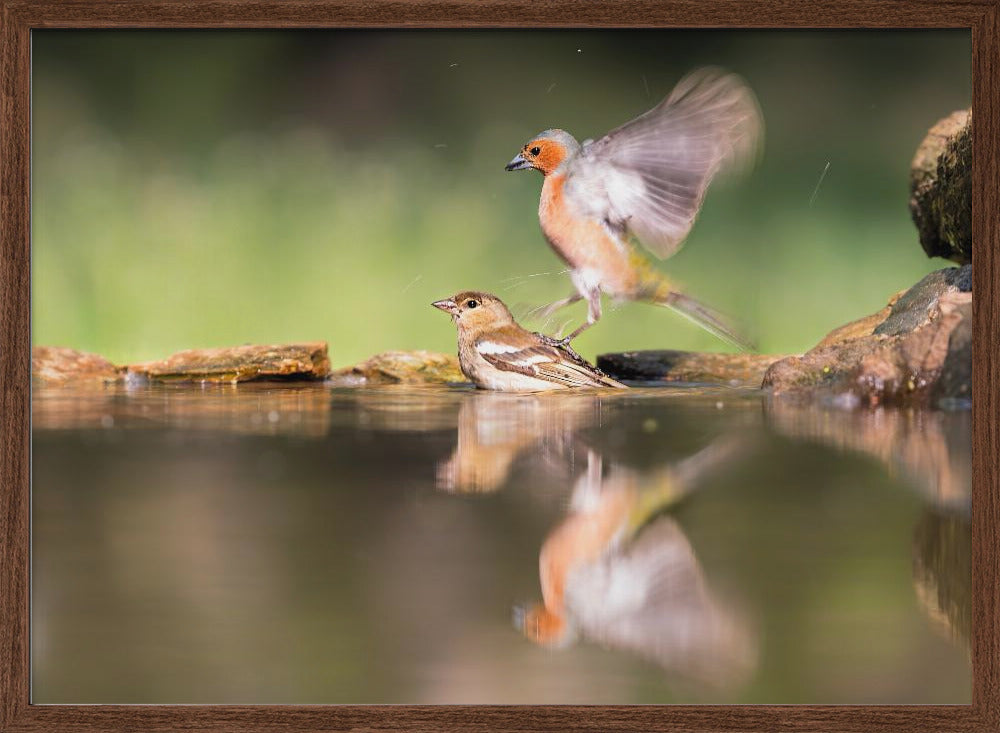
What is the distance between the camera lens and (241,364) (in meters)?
1.66

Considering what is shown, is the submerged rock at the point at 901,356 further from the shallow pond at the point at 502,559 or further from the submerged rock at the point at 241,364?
the submerged rock at the point at 241,364

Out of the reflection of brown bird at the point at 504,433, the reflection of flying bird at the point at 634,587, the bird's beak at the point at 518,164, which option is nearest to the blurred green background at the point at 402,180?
the bird's beak at the point at 518,164

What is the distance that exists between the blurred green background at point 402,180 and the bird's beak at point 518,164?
13mm

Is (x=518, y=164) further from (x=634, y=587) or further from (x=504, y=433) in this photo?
(x=634, y=587)

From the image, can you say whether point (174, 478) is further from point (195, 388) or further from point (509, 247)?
point (509, 247)

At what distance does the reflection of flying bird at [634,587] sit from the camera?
1.40 metres

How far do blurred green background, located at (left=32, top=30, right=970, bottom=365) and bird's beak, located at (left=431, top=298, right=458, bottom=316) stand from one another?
0.02 meters

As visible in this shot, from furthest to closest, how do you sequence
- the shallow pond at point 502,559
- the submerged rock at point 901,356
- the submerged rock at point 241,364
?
1. the submerged rock at point 241,364
2. the submerged rock at point 901,356
3. the shallow pond at point 502,559

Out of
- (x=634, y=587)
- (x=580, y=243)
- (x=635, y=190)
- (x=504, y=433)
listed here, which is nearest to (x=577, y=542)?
(x=634, y=587)

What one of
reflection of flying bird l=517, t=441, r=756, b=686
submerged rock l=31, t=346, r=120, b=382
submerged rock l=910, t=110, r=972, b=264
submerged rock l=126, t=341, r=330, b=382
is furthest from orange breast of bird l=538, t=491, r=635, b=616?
submerged rock l=31, t=346, r=120, b=382

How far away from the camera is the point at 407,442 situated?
153 cm

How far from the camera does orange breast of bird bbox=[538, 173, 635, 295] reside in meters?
1.70

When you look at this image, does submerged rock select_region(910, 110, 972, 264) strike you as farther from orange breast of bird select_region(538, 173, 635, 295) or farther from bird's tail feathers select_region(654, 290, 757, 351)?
orange breast of bird select_region(538, 173, 635, 295)

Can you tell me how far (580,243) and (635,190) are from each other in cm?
14
